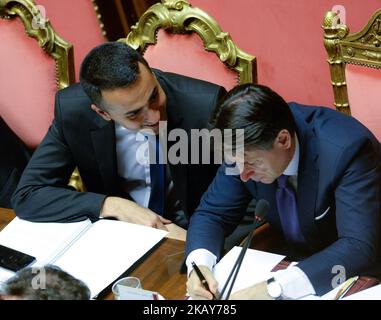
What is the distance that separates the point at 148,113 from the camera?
1610mm

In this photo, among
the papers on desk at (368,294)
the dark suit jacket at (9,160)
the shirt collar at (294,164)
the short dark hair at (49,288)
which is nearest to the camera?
the short dark hair at (49,288)

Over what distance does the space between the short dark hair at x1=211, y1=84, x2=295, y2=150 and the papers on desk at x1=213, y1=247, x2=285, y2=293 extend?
241mm

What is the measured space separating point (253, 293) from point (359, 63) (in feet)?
2.36

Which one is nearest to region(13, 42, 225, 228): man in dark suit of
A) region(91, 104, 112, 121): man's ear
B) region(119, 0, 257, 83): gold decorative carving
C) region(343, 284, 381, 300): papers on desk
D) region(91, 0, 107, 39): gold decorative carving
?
region(91, 104, 112, 121): man's ear

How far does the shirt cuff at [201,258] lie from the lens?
→ 1.35m

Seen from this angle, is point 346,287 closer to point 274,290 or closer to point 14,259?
point 274,290

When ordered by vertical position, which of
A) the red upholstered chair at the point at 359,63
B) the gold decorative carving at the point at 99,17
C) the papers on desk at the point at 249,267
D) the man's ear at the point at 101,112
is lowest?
the papers on desk at the point at 249,267

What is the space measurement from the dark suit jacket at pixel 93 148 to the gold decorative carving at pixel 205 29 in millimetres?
115

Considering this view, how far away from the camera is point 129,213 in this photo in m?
1.61

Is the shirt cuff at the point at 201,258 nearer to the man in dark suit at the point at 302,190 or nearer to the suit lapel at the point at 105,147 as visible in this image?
the man in dark suit at the point at 302,190

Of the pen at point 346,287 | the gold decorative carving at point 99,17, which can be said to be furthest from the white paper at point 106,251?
the gold decorative carving at point 99,17

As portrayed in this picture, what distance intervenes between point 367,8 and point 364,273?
102 cm
